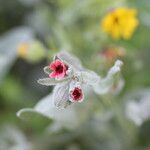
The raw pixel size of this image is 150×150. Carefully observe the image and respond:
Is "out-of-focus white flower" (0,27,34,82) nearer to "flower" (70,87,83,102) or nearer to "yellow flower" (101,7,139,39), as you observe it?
"yellow flower" (101,7,139,39)

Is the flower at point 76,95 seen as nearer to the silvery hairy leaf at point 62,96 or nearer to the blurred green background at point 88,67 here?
the silvery hairy leaf at point 62,96

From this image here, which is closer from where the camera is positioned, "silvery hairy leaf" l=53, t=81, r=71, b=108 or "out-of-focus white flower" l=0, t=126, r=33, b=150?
"silvery hairy leaf" l=53, t=81, r=71, b=108

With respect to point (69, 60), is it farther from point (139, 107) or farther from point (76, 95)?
point (139, 107)

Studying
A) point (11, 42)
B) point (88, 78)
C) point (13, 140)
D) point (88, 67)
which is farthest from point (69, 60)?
point (11, 42)

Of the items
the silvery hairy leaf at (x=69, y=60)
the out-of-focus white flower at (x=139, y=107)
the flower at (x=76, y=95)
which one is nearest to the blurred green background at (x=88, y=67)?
the out-of-focus white flower at (x=139, y=107)

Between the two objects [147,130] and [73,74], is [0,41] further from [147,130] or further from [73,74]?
[73,74]

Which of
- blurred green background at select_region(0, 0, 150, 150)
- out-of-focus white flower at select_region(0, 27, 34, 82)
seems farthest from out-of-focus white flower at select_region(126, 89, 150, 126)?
out-of-focus white flower at select_region(0, 27, 34, 82)
